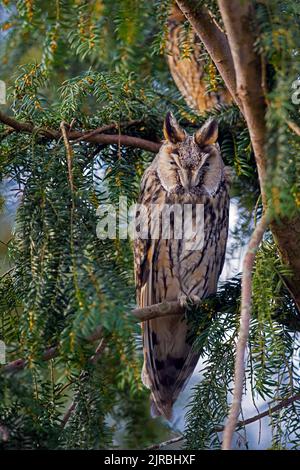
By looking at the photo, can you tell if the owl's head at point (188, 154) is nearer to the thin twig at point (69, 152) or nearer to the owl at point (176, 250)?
the owl at point (176, 250)

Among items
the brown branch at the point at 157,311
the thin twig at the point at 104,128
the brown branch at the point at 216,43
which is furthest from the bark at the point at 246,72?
the thin twig at the point at 104,128

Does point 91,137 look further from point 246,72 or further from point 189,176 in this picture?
point 246,72

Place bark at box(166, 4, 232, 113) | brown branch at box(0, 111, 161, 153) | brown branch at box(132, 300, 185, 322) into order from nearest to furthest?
1. brown branch at box(132, 300, 185, 322)
2. brown branch at box(0, 111, 161, 153)
3. bark at box(166, 4, 232, 113)

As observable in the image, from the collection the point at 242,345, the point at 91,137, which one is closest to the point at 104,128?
the point at 91,137

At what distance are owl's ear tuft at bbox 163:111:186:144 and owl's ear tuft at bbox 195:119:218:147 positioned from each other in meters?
0.06

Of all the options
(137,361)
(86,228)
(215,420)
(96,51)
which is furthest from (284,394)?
(96,51)

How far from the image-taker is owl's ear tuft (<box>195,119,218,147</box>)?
2.49 metres

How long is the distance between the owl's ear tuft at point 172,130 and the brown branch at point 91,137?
0.10m

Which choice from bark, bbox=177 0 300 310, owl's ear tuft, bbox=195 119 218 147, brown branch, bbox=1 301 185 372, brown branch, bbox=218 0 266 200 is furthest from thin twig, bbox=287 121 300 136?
owl's ear tuft, bbox=195 119 218 147

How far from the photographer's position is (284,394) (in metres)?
2.03

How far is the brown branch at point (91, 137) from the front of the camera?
2.07 m

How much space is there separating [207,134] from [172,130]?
0.40 feet

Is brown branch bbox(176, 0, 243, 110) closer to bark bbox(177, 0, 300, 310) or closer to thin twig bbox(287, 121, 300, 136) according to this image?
bark bbox(177, 0, 300, 310)

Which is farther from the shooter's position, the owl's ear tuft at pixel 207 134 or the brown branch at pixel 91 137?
the owl's ear tuft at pixel 207 134
